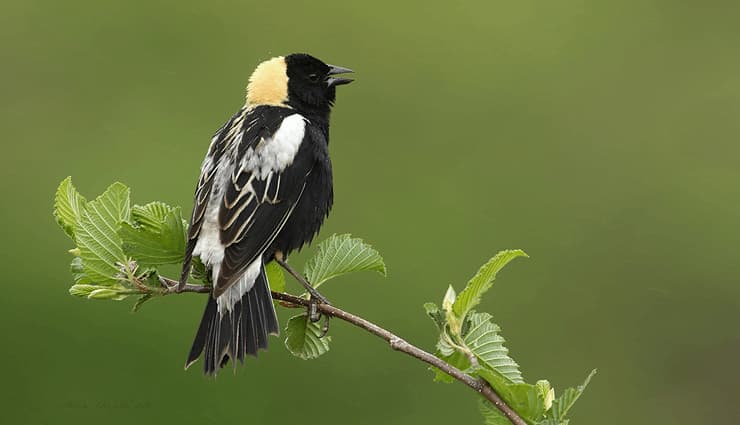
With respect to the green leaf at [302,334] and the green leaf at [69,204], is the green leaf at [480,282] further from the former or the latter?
the green leaf at [69,204]

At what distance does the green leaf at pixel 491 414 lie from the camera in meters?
1.02

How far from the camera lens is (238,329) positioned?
1.57 meters

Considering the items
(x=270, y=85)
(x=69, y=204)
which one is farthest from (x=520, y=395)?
(x=270, y=85)

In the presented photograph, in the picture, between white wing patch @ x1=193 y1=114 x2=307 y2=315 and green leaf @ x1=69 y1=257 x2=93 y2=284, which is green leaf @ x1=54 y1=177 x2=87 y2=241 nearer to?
green leaf @ x1=69 y1=257 x2=93 y2=284

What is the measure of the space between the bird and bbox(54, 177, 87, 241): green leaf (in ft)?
0.69

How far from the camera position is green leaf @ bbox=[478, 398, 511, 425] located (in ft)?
3.36

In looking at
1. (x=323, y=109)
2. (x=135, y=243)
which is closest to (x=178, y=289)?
(x=135, y=243)

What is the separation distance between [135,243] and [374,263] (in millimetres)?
342

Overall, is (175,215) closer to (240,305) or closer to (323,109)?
(240,305)

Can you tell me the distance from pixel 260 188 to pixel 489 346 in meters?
0.81

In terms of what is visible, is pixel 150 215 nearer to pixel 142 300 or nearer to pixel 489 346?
pixel 142 300

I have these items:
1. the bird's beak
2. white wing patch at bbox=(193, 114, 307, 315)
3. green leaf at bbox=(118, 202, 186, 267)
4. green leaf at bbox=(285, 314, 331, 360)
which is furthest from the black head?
green leaf at bbox=(118, 202, 186, 267)

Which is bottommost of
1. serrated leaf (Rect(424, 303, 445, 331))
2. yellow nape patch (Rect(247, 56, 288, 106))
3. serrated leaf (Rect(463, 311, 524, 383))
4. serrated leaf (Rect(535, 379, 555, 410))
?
serrated leaf (Rect(535, 379, 555, 410))

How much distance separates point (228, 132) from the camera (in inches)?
76.6
